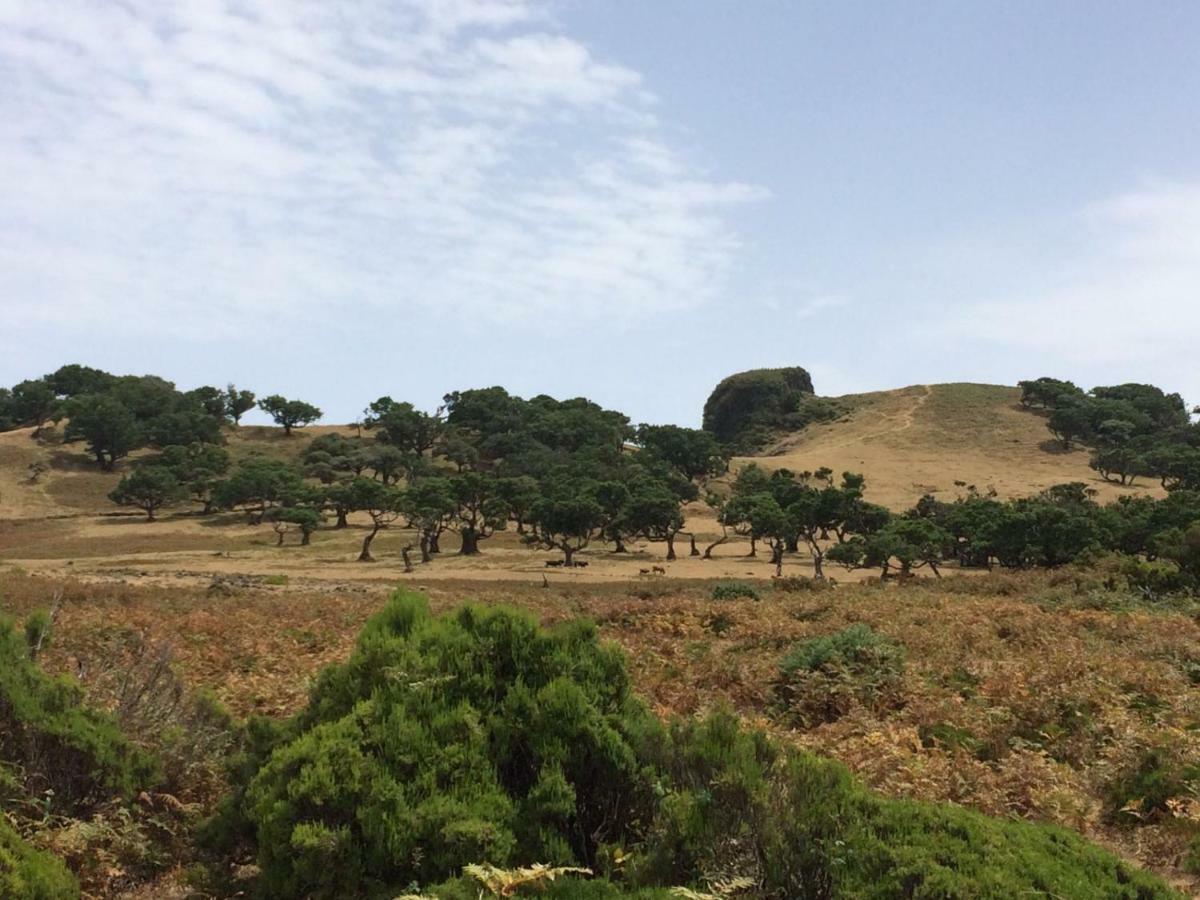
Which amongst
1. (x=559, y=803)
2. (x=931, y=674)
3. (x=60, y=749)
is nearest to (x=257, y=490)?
(x=931, y=674)

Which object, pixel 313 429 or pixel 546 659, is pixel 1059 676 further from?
pixel 313 429

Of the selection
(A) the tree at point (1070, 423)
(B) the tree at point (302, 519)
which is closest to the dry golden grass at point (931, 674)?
(B) the tree at point (302, 519)

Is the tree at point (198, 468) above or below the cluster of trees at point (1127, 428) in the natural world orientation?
below

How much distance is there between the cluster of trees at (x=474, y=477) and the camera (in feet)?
208

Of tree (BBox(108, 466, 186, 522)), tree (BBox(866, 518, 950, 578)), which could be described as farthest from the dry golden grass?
tree (BBox(108, 466, 186, 522))

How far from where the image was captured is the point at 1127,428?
105188mm

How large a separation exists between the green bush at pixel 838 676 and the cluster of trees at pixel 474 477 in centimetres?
4391

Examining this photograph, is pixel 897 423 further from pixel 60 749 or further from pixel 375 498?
pixel 60 749

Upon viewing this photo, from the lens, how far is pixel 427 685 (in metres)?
5.61

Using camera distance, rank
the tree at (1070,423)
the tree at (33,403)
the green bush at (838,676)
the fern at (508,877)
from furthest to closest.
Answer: the tree at (33,403), the tree at (1070,423), the green bush at (838,676), the fern at (508,877)

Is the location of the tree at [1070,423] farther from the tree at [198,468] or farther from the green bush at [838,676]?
the green bush at [838,676]

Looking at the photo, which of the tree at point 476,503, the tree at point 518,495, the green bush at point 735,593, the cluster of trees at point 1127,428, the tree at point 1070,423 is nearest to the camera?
the green bush at point 735,593

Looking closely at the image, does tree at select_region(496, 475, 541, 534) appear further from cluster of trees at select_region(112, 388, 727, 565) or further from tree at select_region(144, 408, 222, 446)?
tree at select_region(144, 408, 222, 446)

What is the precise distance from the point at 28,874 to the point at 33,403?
129310 millimetres
